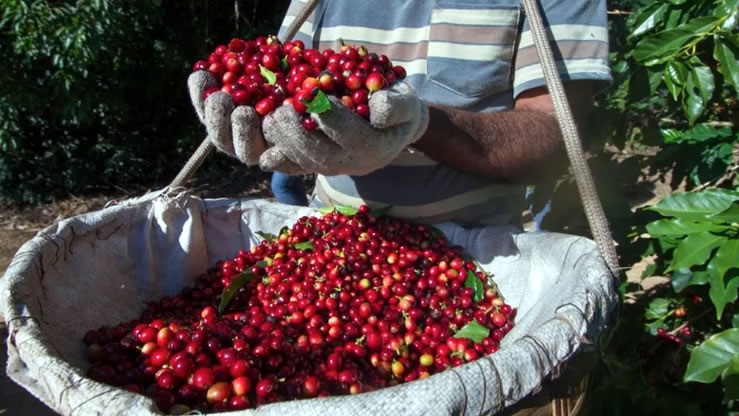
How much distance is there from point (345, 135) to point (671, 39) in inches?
42.8

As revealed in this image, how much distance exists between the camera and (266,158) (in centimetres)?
131

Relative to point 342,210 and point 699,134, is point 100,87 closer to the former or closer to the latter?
point 342,210

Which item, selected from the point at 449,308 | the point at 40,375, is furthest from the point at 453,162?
the point at 40,375

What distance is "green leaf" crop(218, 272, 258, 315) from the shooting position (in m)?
1.73

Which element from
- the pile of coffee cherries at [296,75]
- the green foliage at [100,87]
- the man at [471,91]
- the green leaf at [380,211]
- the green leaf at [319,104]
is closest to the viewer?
the green leaf at [319,104]

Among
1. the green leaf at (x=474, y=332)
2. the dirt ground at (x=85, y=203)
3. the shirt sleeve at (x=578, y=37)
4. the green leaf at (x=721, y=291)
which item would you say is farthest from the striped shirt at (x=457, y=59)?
the dirt ground at (x=85, y=203)

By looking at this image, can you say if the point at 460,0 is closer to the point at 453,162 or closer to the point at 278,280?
the point at 453,162

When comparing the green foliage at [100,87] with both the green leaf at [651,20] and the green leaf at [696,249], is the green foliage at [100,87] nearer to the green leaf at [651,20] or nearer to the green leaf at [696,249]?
the green leaf at [651,20]

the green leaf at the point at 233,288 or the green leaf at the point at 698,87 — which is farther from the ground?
the green leaf at the point at 698,87

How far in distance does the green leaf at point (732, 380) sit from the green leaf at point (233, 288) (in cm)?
119

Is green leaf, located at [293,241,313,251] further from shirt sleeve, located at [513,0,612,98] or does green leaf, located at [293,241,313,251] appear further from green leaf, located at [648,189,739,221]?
green leaf, located at [648,189,739,221]

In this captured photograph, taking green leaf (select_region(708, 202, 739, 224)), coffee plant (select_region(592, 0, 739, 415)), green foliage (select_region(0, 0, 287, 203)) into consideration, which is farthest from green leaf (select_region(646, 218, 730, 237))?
green foliage (select_region(0, 0, 287, 203))

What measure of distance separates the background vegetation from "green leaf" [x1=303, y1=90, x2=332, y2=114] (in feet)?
2.76

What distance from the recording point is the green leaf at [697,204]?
1544 millimetres
